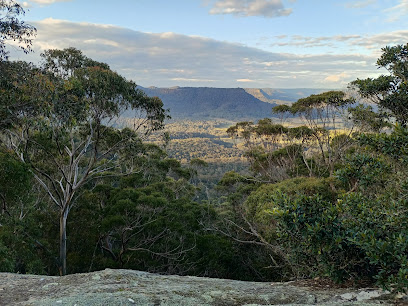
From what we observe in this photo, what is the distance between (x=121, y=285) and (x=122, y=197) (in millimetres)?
10246

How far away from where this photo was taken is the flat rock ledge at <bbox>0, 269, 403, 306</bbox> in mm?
4707

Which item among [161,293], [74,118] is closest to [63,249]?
[74,118]

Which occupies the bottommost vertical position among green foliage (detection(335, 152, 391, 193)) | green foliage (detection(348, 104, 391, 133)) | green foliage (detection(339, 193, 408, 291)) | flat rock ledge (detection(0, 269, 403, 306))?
flat rock ledge (detection(0, 269, 403, 306))

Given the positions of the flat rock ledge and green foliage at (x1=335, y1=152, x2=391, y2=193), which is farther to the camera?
green foliage at (x1=335, y1=152, x2=391, y2=193)

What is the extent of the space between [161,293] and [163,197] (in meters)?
10.7

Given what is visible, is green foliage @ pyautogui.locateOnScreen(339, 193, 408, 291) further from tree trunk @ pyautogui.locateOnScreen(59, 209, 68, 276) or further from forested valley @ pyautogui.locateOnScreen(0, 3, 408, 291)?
tree trunk @ pyautogui.locateOnScreen(59, 209, 68, 276)

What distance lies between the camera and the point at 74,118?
10.9 m

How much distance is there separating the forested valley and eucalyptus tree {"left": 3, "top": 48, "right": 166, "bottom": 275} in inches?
2.0

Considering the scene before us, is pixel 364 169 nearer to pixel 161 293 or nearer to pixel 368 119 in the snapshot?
pixel 161 293

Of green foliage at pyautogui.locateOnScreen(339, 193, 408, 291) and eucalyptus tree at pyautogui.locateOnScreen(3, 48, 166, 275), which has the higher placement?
eucalyptus tree at pyautogui.locateOnScreen(3, 48, 166, 275)

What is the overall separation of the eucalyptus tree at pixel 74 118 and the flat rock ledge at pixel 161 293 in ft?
17.1

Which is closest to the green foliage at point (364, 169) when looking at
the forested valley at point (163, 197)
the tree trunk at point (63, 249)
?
the forested valley at point (163, 197)

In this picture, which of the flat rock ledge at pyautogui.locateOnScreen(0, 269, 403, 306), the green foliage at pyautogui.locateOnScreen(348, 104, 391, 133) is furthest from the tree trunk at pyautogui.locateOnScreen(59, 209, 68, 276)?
the green foliage at pyautogui.locateOnScreen(348, 104, 391, 133)

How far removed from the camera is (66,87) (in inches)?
426
